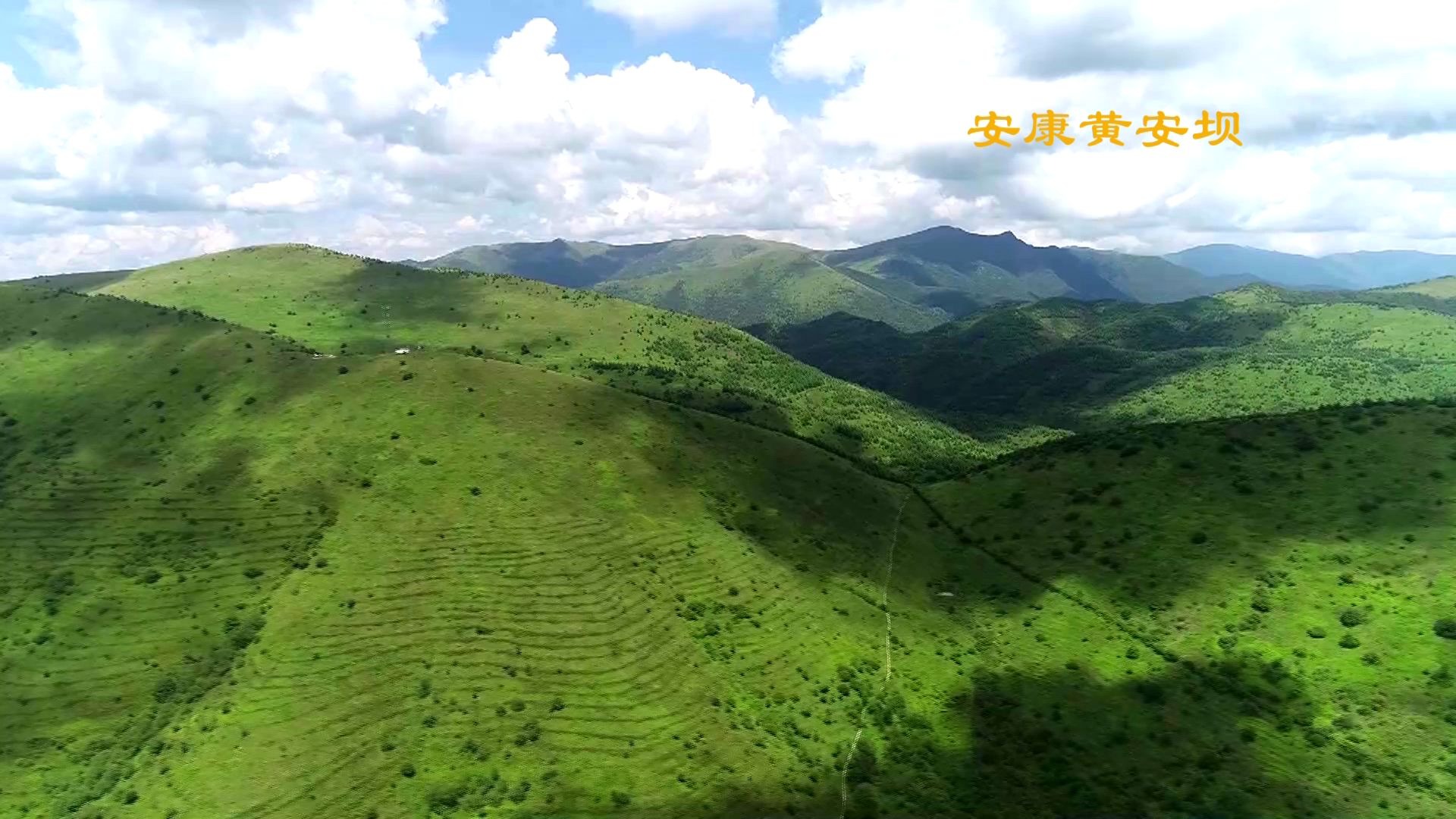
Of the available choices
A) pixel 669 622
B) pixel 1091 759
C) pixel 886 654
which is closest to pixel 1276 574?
pixel 1091 759

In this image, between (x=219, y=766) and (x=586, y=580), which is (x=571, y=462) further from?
(x=219, y=766)

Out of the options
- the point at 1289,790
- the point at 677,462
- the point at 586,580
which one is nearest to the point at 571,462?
the point at 677,462

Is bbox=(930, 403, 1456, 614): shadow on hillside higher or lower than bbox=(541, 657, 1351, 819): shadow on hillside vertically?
higher

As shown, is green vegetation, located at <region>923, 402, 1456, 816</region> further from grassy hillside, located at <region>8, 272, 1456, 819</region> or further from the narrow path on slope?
the narrow path on slope

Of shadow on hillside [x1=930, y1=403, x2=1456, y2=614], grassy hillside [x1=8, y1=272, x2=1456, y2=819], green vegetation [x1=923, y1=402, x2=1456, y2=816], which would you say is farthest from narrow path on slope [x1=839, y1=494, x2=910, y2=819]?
shadow on hillside [x1=930, y1=403, x2=1456, y2=614]

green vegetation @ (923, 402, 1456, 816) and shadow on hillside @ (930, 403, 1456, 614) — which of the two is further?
shadow on hillside @ (930, 403, 1456, 614)

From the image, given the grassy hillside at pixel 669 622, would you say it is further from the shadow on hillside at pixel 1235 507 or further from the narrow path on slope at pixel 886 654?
the shadow on hillside at pixel 1235 507

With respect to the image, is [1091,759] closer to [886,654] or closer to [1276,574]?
[886,654]

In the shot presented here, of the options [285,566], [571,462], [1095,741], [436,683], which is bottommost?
[1095,741]
